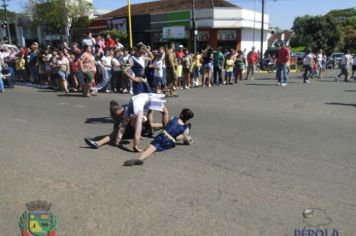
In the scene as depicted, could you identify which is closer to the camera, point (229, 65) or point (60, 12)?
point (229, 65)

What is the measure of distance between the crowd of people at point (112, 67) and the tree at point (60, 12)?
32922 mm

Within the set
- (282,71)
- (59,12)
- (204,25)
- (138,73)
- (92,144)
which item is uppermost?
(59,12)

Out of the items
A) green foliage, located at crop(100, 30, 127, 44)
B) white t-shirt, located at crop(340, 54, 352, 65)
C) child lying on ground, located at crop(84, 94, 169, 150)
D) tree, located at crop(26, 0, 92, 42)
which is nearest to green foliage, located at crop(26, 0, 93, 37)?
tree, located at crop(26, 0, 92, 42)

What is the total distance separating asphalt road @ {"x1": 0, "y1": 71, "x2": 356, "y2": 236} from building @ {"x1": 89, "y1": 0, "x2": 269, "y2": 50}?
28.3 metres

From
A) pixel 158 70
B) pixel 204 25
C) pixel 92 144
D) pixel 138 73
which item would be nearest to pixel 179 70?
pixel 158 70

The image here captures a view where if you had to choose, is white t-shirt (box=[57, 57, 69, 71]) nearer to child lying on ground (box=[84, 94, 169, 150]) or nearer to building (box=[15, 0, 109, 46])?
child lying on ground (box=[84, 94, 169, 150])

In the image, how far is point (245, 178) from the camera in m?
5.12

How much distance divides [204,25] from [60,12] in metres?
21.0

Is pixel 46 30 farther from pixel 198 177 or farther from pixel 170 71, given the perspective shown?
pixel 198 177

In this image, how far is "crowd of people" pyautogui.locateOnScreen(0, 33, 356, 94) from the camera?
12805mm

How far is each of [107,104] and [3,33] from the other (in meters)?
65.9

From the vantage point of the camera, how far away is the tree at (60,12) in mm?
47934

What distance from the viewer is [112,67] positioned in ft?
45.1

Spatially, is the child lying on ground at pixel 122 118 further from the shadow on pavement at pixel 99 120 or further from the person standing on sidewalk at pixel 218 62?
the person standing on sidewalk at pixel 218 62
